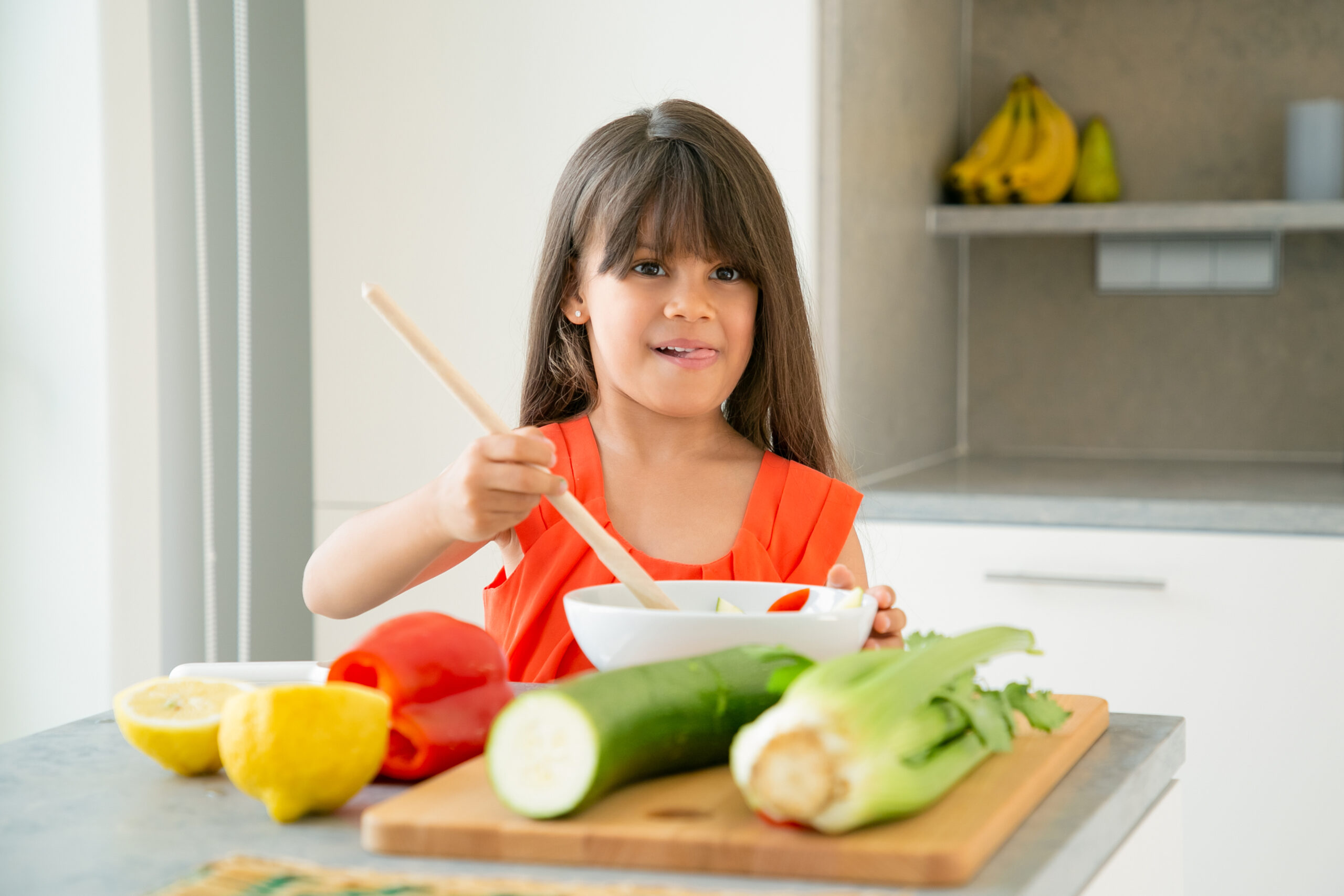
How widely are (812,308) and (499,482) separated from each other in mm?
1098

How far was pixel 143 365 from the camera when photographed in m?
1.88

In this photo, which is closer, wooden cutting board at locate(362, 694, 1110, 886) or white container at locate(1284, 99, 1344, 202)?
wooden cutting board at locate(362, 694, 1110, 886)

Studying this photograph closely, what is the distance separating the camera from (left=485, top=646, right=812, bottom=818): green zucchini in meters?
0.57

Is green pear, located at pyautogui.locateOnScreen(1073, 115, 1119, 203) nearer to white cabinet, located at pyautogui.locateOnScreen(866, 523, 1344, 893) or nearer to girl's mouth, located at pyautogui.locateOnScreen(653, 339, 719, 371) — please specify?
white cabinet, located at pyautogui.locateOnScreen(866, 523, 1344, 893)

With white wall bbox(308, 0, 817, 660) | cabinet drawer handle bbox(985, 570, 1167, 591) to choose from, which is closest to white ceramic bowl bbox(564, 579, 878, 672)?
cabinet drawer handle bbox(985, 570, 1167, 591)

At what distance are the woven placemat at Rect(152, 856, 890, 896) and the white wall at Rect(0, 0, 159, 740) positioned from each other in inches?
56.5

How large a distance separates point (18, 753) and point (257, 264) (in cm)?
150

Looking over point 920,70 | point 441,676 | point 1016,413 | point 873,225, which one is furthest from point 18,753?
point 1016,413

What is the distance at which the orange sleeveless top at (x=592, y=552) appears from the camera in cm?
116

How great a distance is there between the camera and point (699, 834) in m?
0.55

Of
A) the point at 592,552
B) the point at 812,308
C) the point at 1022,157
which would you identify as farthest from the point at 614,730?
the point at 1022,157

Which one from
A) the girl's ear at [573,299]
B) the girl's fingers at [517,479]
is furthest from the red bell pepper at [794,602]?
the girl's ear at [573,299]

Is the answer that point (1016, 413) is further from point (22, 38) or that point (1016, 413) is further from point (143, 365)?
point (22, 38)

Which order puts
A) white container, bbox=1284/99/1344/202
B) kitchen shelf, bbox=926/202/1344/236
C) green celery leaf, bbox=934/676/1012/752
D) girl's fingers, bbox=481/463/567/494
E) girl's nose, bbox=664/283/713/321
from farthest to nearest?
white container, bbox=1284/99/1344/202
kitchen shelf, bbox=926/202/1344/236
girl's nose, bbox=664/283/713/321
girl's fingers, bbox=481/463/567/494
green celery leaf, bbox=934/676/1012/752
